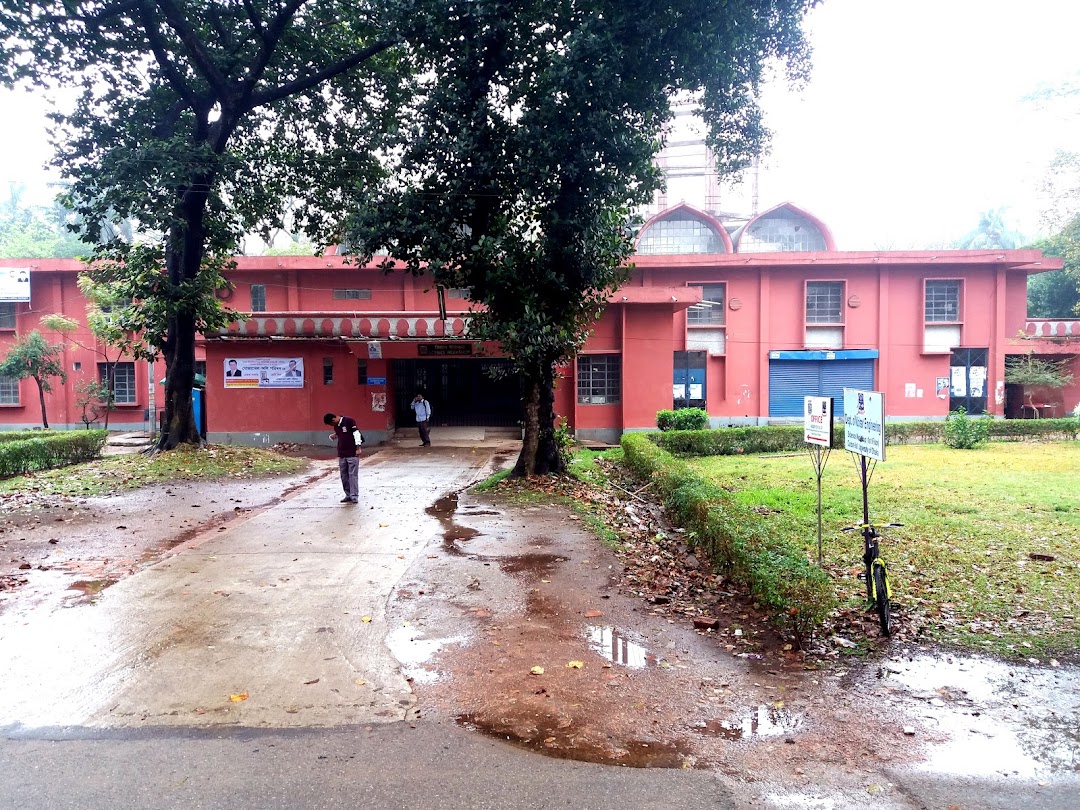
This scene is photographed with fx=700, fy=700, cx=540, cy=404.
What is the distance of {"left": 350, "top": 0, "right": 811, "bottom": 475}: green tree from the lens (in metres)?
9.73

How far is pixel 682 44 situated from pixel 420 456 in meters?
11.5

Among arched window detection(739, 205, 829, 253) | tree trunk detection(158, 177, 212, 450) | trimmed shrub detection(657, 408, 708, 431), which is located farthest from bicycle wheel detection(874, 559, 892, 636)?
arched window detection(739, 205, 829, 253)

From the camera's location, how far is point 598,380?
22266 millimetres

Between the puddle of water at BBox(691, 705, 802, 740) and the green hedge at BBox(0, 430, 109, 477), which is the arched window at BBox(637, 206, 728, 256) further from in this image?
the puddle of water at BBox(691, 705, 802, 740)

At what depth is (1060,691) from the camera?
4.34 meters

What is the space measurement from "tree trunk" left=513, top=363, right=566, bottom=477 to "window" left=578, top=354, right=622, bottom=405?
31.0 ft

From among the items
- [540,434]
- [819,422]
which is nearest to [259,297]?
[540,434]

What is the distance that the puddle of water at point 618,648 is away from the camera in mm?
4934

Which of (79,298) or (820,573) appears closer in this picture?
(820,573)

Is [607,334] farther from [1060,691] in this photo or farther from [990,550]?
[1060,691]

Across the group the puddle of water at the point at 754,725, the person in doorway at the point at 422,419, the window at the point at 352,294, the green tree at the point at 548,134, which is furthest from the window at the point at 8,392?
the puddle of water at the point at 754,725

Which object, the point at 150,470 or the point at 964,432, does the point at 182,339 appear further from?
the point at 964,432

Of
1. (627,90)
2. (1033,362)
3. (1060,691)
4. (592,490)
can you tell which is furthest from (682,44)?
(1033,362)

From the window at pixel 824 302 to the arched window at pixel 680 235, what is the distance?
5006 millimetres
